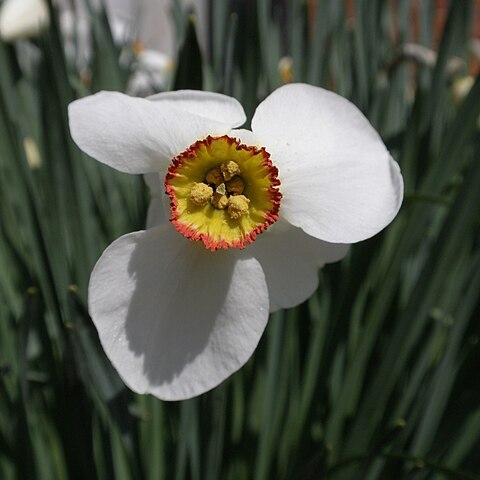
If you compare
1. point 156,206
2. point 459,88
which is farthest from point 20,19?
point 156,206

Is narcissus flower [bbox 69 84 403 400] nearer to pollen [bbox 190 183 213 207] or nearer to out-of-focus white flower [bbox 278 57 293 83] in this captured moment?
pollen [bbox 190 183 213 207]

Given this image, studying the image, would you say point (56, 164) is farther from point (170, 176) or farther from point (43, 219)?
point (170, 176)

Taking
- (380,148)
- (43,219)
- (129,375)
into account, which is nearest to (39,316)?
(43,219)

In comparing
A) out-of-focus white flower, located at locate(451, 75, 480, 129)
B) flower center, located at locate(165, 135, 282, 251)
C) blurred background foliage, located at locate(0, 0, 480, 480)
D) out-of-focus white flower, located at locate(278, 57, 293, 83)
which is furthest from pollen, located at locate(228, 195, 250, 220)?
out-of-focus white flower, located at locate(451, 75, 480, 129)

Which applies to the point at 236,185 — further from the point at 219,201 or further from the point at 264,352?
the point at 264,352

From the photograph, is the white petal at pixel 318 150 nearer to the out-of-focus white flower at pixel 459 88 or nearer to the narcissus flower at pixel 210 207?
the narcissus flower at pixel 210 207
